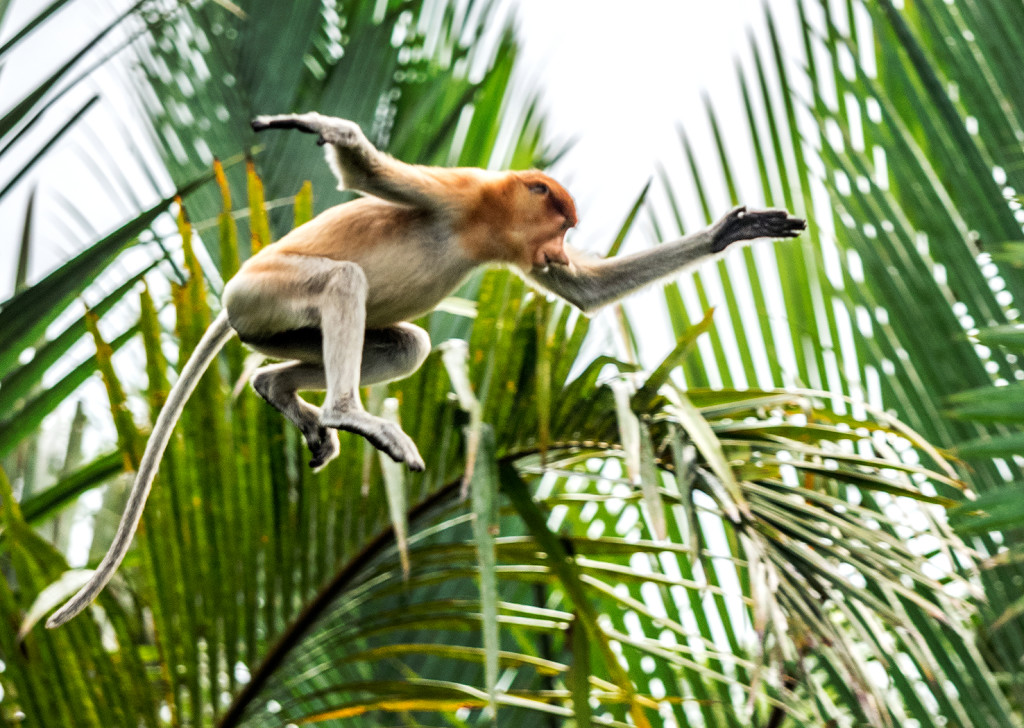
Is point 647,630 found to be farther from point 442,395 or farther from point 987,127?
point 987,127

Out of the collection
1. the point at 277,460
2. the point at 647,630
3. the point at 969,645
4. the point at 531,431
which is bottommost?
the point at 969,645

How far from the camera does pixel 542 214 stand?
145cm

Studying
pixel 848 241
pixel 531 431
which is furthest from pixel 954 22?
pixel 531 431

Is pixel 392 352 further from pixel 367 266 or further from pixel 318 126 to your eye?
pixel 318 126

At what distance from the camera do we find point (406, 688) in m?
1.92

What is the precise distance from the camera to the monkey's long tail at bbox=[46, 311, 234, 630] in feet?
3.54

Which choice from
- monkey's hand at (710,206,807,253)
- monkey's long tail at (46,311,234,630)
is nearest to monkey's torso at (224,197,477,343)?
monkey's long tail at (46,311,234,630)

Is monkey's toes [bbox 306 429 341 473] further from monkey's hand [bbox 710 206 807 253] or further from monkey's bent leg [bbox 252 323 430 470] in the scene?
monkey's hand [bbox 710 206 807 253]

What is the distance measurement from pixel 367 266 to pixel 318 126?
25 centimetres

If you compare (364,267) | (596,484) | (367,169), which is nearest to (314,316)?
(364,267)

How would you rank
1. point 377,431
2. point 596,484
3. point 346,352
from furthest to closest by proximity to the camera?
point 596,484
point 346,352
point 377,431

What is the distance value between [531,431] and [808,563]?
505 mm

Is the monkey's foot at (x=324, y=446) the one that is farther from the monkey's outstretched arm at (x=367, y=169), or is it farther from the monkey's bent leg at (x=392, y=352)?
the monkey's outstretched arm at (x=367, y=169)

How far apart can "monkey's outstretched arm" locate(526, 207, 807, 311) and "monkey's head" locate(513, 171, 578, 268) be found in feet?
0.19
